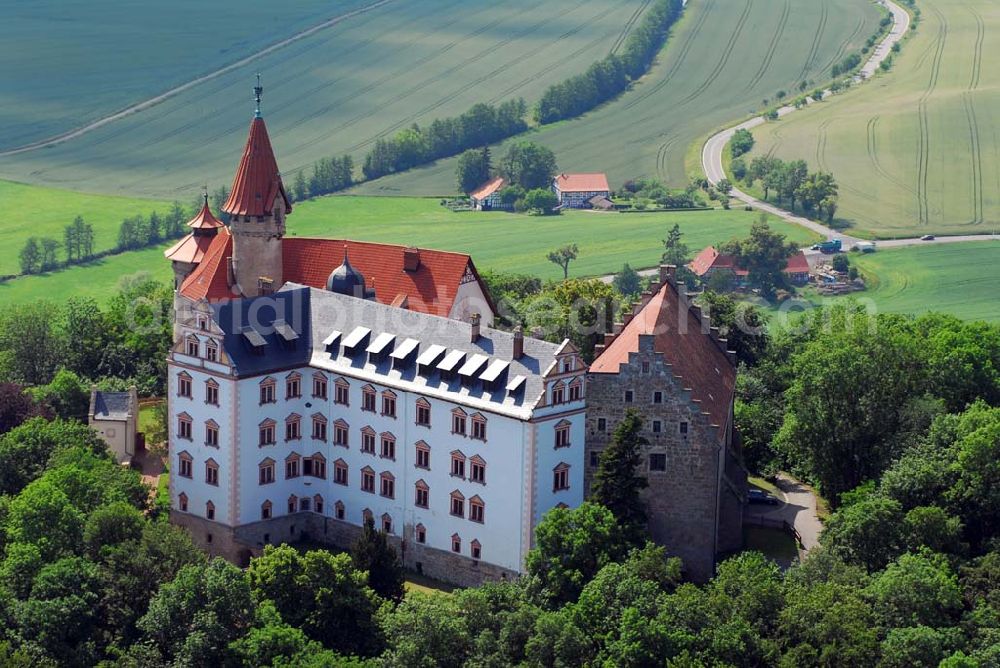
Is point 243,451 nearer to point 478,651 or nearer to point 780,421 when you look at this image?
point 478,651

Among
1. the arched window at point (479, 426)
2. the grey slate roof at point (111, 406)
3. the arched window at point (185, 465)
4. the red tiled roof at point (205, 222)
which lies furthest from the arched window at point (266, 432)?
the red tiled roof at point (205, 222)

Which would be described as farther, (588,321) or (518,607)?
(588,321)

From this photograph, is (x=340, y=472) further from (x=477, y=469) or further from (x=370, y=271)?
(x=370, y=271)

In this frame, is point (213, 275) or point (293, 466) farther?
point (213, 275)

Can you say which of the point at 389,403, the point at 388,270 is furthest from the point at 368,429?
the point at 388,270

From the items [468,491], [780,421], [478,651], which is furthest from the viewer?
[780,421]

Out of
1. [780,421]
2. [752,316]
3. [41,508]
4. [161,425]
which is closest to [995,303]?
[752,316]

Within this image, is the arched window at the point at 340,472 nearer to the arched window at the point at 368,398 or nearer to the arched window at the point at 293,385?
the arched window at the point at 368,398
